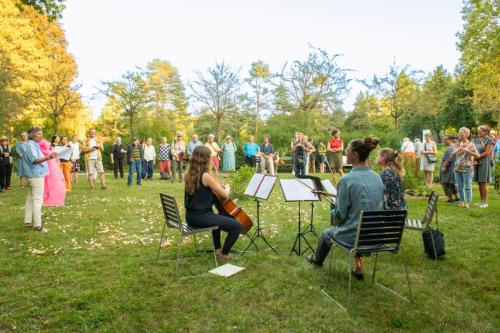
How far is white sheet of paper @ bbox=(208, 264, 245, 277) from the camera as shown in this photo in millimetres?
4648

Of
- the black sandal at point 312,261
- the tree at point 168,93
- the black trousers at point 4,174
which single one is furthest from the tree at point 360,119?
the black sandal at point 312,261

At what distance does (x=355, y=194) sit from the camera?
4141 mm

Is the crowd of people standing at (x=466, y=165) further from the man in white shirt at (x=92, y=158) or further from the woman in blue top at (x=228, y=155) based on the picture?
the man in white shirt at (x=92, y=158)

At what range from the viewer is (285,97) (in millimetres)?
36906

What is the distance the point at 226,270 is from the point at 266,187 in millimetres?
1366

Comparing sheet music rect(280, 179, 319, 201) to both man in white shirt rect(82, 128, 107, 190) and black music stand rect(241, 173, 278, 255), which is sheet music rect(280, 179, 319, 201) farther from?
man in white shirt rect(82, 128, 107, 190)

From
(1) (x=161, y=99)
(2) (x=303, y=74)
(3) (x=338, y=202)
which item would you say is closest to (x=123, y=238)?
(3) (x=338, y=202)

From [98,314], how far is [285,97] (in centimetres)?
3477

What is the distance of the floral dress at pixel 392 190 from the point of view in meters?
4.98

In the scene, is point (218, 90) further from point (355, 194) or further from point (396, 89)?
point (355, 194)

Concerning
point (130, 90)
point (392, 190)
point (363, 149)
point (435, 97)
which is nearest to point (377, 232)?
point (363, 149)

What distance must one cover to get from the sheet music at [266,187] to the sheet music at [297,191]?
211mm

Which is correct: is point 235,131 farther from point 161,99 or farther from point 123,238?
point 123,238

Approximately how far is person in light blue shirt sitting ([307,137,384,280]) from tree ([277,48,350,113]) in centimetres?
3173
